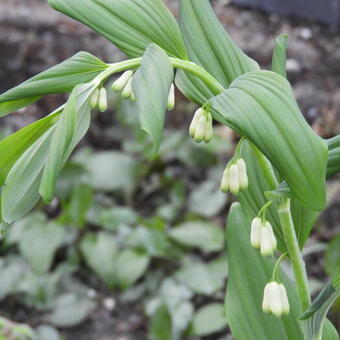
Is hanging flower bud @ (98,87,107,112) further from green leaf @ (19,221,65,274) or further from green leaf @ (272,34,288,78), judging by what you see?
green leaf @ (19,221,65,274)

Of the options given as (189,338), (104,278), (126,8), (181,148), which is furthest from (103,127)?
(126,8)

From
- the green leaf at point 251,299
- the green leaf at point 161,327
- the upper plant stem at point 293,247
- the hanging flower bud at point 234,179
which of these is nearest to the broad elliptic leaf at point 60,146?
the hanging flower bud at point 234,179

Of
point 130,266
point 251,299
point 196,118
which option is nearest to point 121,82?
point 196,118

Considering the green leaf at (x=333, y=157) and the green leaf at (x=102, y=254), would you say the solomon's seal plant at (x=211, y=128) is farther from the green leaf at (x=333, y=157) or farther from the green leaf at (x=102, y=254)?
the green leaf at (x=102, y=254)

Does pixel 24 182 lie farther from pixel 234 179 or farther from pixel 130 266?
pixel 130 266

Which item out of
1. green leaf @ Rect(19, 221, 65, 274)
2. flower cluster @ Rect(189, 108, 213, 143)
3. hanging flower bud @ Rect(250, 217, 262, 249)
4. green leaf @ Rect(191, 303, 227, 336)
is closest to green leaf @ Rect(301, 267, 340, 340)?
hanging flower bud @ Rect(250, 217, 262, 249)

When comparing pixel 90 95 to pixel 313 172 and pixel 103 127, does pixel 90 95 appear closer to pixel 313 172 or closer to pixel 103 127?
pixel 313 172
